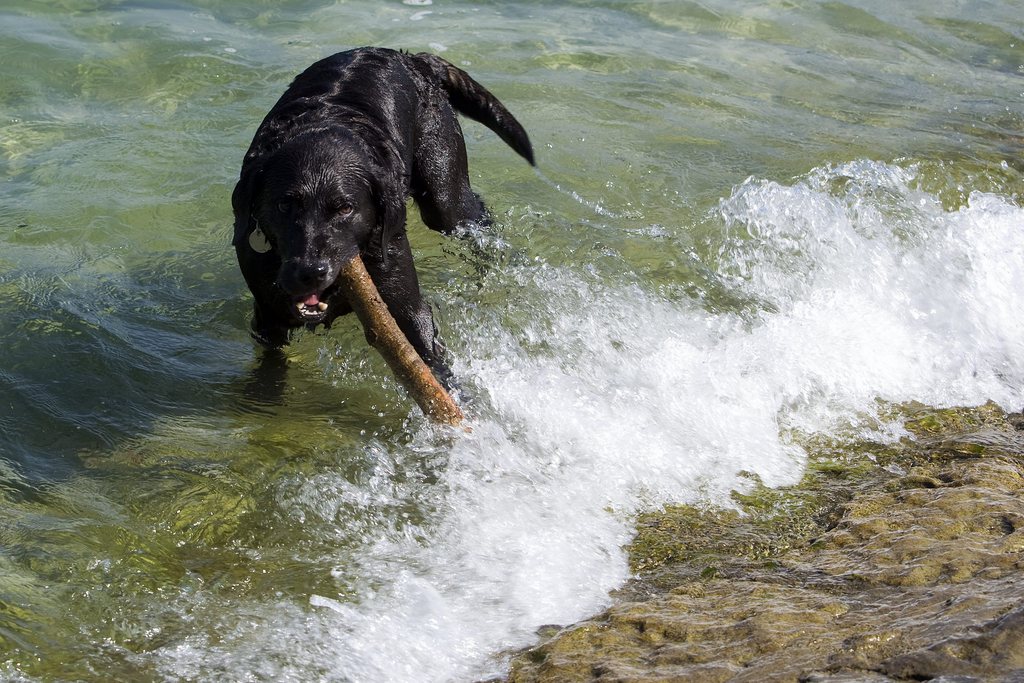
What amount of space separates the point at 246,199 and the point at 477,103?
6.63 ft

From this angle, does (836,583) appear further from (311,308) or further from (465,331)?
(465,331)

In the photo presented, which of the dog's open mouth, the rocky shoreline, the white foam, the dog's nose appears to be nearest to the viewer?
the rocky shoreline

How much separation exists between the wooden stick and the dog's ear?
449 millimetres

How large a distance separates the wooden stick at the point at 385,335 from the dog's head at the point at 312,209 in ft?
0.31

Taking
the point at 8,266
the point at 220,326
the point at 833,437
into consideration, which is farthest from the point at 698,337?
the point at 8,266

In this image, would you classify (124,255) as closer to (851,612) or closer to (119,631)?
(119,631)

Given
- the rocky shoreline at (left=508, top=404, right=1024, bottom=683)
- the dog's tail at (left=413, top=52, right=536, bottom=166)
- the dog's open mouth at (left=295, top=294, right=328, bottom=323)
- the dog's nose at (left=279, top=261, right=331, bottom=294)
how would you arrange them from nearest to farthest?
1. the rocky shoreline at (left=508, top=404, right=1024, bottom=683)
2. the dog's nose at (left=279, top=261, right=331, bottom=294)
3. the dog's open mouth at (left=295, top=294, right=328, bottom=323)
4. the dog's tail at (left=413, top=52, right=536, bottom=166)

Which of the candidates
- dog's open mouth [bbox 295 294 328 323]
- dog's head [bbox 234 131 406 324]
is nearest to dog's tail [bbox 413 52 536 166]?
dog's head [bbox 234 131 406 324]

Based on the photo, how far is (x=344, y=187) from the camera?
4160 millimetres

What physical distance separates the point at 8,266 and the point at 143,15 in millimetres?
4514

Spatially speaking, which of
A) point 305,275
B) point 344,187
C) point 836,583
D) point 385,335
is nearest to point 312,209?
point 344,187

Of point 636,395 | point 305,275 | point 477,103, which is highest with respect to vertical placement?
point 477,103

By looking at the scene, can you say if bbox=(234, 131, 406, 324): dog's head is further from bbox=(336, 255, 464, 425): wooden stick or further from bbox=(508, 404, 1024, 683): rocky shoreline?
bbox=(508, 404, 1024, 683): rocky shoreline

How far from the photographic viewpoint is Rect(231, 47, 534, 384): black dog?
13.4 ft
